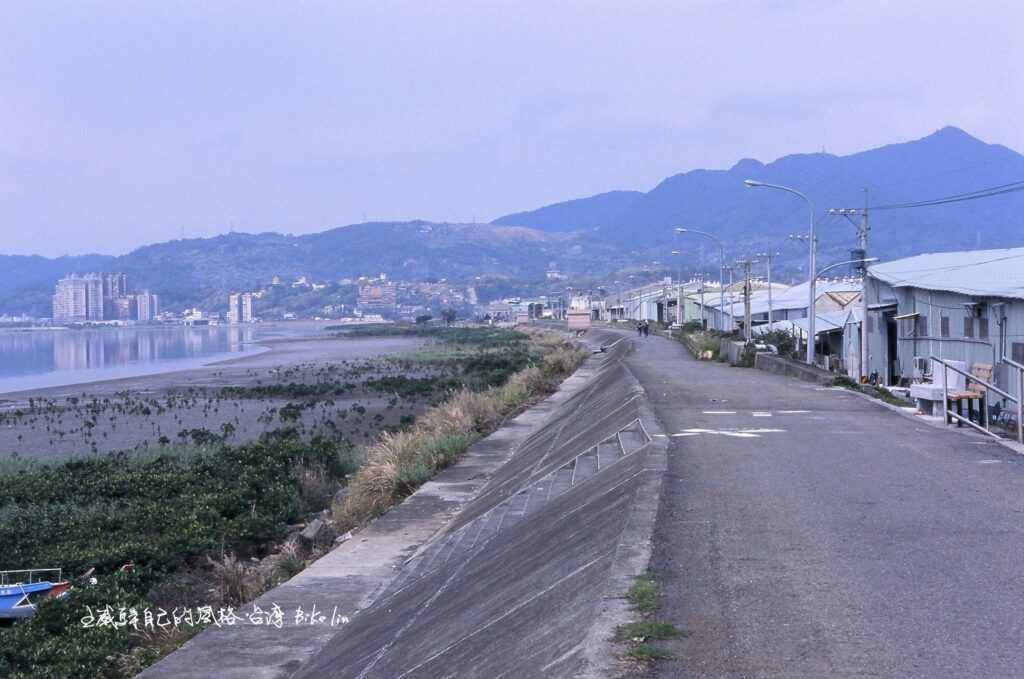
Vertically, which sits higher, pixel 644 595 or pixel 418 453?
pixel 644 595

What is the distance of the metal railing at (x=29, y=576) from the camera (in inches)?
547

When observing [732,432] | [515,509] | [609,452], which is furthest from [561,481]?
[732,432]

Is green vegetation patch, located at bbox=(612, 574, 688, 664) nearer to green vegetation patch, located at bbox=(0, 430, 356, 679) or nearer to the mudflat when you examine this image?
green vegetation patch, located at bbox=(0, 430, 356, 679)

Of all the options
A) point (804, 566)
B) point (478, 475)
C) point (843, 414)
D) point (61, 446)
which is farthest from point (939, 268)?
point (804, 566)

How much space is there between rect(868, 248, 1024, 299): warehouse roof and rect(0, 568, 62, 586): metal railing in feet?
66.3

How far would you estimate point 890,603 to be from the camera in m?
6.45

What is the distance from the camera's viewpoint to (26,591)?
43.2 feet

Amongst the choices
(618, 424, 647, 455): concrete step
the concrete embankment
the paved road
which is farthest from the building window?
(618, 424, 647, 455): concrete step

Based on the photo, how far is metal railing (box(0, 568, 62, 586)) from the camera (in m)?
13.9

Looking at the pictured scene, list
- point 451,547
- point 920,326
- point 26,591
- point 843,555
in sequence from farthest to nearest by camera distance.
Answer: point 920,326 → point 26,591 → point 451,547 → point 843,555

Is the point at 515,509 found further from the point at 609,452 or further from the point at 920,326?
the point at 920,326

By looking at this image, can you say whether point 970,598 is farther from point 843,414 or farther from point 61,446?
point 61,446

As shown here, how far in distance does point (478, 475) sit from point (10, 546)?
7.13m

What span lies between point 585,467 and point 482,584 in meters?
5.12
